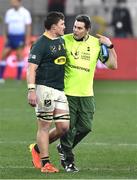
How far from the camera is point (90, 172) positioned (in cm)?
1103

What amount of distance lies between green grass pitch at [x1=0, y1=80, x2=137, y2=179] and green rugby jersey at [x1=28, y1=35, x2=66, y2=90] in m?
1.13

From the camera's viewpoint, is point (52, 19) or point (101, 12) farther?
point (101, 12)

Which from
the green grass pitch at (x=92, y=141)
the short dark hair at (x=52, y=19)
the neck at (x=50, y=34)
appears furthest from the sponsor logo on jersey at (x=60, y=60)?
the green grass pitch at (x=92, y=141)

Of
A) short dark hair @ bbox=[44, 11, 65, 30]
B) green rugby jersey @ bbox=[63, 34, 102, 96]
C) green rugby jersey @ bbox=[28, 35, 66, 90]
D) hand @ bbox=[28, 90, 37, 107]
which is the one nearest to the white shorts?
green rugby jersey @ bbox=[28, 35, 66, 90]

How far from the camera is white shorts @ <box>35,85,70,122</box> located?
11.0 meters

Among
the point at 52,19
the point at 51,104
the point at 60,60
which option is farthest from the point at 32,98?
the point at 52,19

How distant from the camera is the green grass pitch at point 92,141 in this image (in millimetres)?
11031

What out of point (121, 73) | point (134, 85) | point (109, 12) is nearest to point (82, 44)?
point (134, 85)

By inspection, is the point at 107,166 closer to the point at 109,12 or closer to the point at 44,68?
the point at 44,68

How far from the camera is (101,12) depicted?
31.3 m

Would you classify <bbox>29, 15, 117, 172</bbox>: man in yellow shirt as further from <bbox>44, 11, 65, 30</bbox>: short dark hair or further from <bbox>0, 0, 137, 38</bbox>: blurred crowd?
<bbox>0, 0, 137, 38</bbox>: blurred crowd

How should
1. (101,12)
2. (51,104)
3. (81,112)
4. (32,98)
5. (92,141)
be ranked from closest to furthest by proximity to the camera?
(32,98) → (51,104) → (81,112) → (92,141) → (101,12)

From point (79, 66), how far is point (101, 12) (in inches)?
790

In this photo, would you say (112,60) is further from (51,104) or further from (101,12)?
(101,12)
